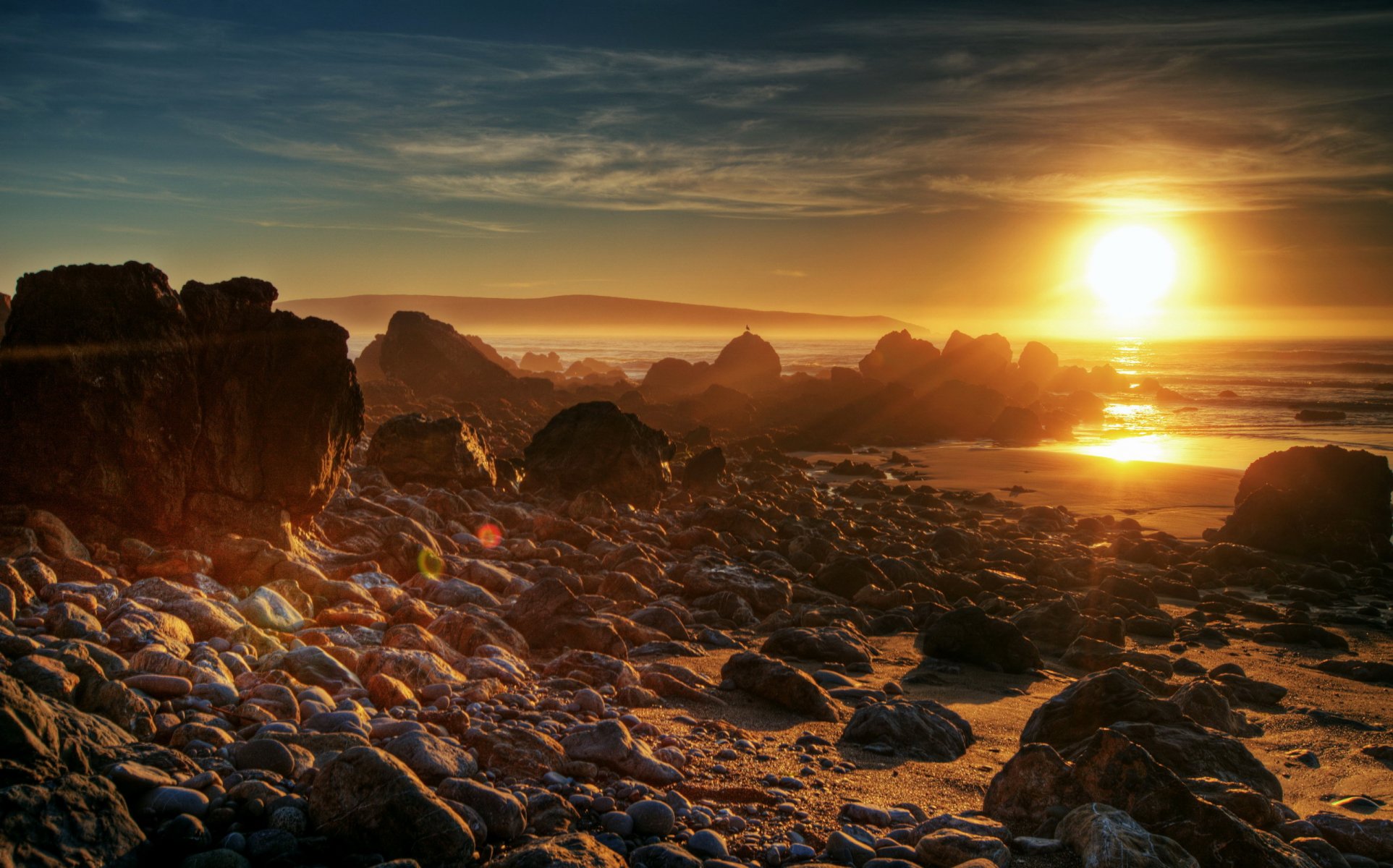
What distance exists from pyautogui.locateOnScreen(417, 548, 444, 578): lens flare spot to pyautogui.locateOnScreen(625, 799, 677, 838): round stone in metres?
4.47

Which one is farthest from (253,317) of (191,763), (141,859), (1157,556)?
(1157,556)

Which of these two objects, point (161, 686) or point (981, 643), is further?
point (981, 643)

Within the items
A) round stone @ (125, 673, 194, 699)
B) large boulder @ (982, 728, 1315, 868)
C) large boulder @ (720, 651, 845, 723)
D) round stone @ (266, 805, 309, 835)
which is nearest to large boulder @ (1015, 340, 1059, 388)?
large boulder @ (720, 651, 845, 723)

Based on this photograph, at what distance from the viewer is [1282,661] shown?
31.5 feet

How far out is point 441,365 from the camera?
35344 millimetres

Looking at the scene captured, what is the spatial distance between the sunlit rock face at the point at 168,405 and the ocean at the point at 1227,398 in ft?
79.5

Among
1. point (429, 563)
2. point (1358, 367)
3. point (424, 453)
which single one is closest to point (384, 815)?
point (429, 563)

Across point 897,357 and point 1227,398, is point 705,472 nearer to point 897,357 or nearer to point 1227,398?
point 897,357

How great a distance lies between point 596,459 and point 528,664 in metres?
9.15

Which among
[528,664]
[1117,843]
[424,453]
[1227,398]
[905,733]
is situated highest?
[1227,398]

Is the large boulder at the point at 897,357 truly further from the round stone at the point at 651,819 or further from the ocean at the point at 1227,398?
the round stone at the point at 651,819

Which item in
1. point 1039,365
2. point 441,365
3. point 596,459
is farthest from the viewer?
point 1039,365

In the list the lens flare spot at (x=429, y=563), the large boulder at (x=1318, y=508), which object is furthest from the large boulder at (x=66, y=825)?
the large boulder at (x=1318, y=508)

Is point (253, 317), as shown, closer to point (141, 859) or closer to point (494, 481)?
point (141, 859)
